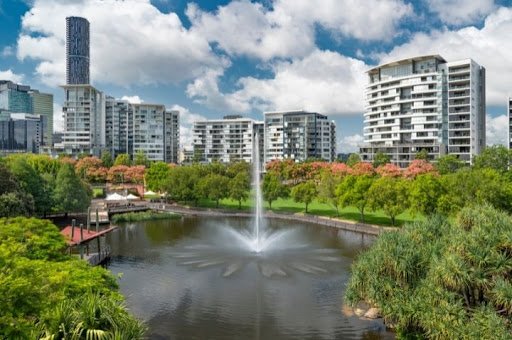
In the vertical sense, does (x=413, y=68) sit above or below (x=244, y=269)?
above

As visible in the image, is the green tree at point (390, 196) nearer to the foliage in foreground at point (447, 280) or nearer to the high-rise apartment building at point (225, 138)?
the foliage in foreground at point (447, 280)

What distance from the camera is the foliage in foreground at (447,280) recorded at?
18562 mm

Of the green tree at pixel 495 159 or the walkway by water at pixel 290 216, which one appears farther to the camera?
the green tree at pixel 495 159

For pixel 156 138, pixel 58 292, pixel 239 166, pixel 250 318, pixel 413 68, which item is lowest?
pixel 250 318

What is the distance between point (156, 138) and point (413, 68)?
9523 cm

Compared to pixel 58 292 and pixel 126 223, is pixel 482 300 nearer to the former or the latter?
pixel 58 292

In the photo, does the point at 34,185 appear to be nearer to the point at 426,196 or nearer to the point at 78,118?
the point at 426,196

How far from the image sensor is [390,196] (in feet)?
175

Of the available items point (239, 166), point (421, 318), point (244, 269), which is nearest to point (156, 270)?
point (244, 269)

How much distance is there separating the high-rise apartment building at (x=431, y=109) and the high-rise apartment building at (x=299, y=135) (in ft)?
152

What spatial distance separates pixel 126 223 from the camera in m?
62.5

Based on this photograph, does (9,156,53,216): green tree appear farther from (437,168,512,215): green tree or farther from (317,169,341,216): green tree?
(437,168,512,215): green tree

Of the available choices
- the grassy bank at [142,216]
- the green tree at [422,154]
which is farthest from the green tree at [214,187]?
the green tree at [422,154]

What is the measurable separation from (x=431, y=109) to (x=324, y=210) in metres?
44.8
